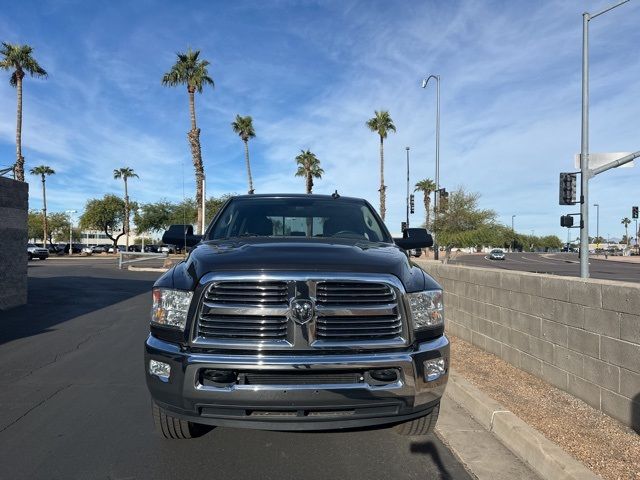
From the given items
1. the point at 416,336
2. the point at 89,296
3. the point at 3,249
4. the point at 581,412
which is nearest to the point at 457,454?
the point at 416,336

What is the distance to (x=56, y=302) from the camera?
12867 millimetres

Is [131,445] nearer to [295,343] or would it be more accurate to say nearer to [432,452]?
[295,343]

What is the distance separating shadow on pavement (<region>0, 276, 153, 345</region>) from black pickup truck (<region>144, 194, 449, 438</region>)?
240 inches

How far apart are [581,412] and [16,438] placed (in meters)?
4.73

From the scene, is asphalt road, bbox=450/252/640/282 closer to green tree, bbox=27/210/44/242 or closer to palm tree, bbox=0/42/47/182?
palm tree, bbox=0/42/47/182

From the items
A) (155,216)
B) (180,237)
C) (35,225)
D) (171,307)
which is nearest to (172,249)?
(155,216)

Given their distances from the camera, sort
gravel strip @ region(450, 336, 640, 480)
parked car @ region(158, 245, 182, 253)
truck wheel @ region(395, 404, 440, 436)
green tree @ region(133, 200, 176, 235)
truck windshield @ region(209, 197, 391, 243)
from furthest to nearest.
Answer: green tree @ region(133, 200, 176, 235), parked car @ region(158, 245, 182, 253), truck windshield @ region(209, 197, 391, 243), truck wheel @ region(395, 404, 440, 436), gravel strip @ region(450, 336, 640, 480)

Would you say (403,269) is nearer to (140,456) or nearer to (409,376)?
(409,376)

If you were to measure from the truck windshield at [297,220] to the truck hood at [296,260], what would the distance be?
0.87 meters

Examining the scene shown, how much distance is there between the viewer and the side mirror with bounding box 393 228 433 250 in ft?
16.7

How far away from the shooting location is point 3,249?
11445mm

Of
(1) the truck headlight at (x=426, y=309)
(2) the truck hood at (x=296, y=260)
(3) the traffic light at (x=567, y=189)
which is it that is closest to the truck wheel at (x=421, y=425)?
(1) the truck headlight at (x=426, y=309)

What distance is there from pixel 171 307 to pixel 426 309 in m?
1.71

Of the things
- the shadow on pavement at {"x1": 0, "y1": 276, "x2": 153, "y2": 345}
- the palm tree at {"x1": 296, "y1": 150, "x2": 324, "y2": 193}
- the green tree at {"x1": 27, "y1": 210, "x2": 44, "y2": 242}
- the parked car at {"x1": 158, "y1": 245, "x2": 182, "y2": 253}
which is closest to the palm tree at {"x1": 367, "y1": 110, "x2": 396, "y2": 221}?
the palm tree at {"x1": 296, "y1": 150, "x2": 324, "y2": 193}
